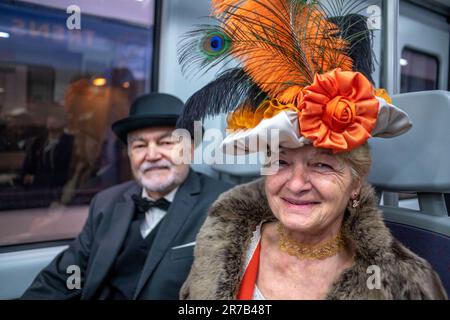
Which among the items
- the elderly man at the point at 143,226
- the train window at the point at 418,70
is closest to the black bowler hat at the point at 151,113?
the elderly man at the point at 143,226

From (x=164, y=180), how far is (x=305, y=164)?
3.22ft

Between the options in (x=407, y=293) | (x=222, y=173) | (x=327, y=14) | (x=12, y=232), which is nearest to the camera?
(x=407, y=293)

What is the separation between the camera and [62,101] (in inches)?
81.0

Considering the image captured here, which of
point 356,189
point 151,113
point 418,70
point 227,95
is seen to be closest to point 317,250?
point 356,189

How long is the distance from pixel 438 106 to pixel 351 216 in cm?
49

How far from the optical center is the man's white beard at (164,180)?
1966mm

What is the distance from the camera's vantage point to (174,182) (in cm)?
198

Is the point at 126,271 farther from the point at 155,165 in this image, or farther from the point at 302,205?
the point at 302,205

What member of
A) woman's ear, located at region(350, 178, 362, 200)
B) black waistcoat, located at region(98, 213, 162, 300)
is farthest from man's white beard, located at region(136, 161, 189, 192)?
woman's ear, located at region(350, 178, 362, 200)

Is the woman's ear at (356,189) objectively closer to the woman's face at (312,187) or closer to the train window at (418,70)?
the woman's face at (312,187)

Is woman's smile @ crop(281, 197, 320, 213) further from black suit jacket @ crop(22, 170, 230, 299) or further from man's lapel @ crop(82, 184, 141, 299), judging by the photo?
man's lapel @ crop(82, 184, 141, 299)

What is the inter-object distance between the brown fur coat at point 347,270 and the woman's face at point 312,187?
11 centimetres
